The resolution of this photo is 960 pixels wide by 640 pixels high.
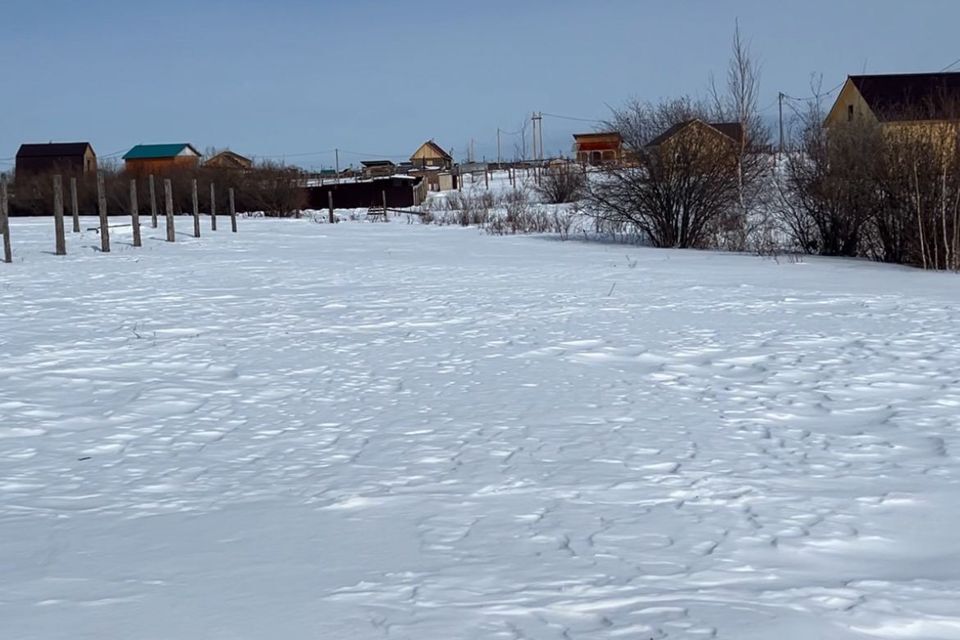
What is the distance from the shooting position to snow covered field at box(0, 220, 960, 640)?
4.00 metres

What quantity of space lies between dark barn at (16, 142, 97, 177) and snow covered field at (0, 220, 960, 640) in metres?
69.6

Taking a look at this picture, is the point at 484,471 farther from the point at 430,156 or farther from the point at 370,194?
the point at 430,156

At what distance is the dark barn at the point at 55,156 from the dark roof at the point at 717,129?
5803cm

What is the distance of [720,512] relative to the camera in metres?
5.18

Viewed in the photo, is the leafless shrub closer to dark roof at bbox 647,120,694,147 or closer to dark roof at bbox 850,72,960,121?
dark roof at bbox 850,72,960,121

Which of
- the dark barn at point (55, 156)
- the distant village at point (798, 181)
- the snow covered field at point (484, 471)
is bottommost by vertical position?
the snow covered field at point (484, 471)

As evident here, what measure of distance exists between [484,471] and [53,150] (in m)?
83.4

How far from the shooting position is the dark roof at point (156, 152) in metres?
88.6

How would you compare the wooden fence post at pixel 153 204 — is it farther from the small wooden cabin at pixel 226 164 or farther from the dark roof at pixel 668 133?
the small wooden cabin at pixel 226 164

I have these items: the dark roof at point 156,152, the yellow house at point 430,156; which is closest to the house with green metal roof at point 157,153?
the dark roof at point 156,152

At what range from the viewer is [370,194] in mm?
66938

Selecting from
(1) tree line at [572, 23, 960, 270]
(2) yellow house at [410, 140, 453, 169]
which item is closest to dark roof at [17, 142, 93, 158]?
(2) yellow house at [410, 140, 453, 169]

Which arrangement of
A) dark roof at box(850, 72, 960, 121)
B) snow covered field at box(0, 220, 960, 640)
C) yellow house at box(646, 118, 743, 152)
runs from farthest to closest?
dark roof at box(850, 72, 960, 121) → yellow house at box(646, 118, 743, 152) → snow covered field at box(0, 220, 960, 640)

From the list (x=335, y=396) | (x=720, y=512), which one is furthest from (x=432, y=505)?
(x=335, y=396)
